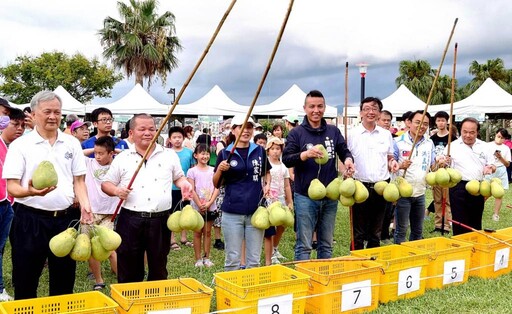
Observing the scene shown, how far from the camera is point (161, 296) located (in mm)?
3451

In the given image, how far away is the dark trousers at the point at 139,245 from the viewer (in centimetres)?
395

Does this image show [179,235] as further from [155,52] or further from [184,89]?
[155,52]

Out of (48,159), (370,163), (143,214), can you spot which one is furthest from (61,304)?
(370,163)

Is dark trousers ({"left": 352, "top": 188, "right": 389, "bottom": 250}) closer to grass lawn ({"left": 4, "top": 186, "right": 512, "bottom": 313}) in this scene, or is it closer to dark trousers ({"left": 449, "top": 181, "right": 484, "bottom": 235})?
grass lawn ({"left": 4, "top": 186, "right": 512, "bottom": 313})

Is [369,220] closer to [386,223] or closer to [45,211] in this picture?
[386,223]

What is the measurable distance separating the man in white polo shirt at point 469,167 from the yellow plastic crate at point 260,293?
292 cm

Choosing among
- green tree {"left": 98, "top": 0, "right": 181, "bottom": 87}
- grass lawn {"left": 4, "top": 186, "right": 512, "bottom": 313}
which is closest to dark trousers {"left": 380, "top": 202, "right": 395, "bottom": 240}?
grass lawn {"left": 4, "top": 186, "right": 512, "bottom": 313}

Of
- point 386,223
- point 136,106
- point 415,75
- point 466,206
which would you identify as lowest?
point 386,223

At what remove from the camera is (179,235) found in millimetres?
7965

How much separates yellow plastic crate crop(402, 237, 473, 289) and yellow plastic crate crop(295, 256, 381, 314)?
2.92ft

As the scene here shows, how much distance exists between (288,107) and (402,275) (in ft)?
43.2

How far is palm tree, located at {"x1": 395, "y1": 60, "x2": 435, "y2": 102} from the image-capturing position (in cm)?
3653

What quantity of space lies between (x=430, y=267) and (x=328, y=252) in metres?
1.08

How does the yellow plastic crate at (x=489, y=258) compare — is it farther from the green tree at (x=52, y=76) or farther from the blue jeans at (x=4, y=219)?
the green tree at (x=52, y=76)
